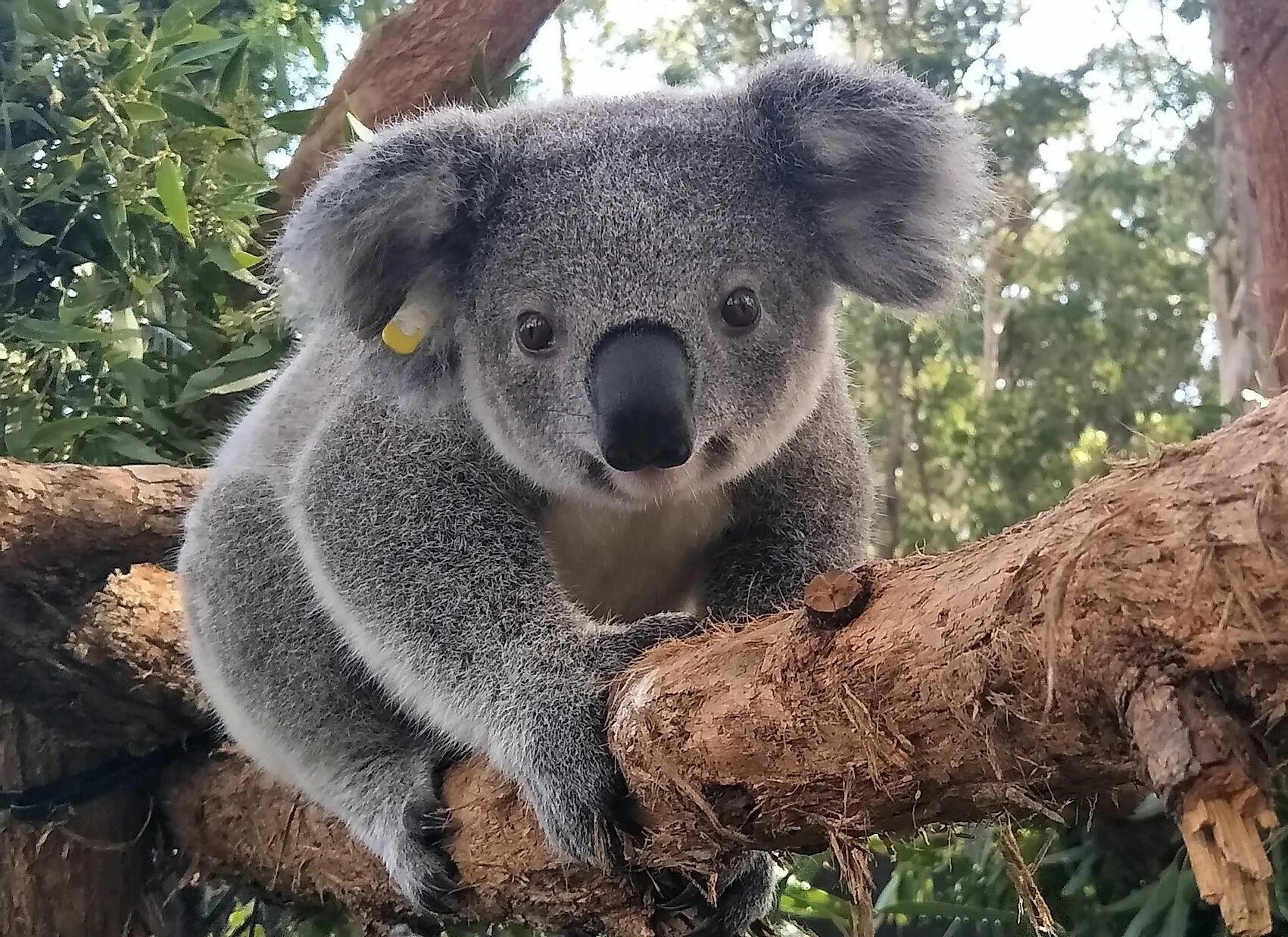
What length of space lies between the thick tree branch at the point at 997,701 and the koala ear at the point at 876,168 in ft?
2.12

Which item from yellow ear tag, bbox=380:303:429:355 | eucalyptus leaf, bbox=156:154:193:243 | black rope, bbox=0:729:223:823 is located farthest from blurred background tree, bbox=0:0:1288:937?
yellow ear tag, bbox=380:303:429:355

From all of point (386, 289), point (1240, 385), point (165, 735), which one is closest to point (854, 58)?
point (386, 289)

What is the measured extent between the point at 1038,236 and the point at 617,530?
5.95 meters

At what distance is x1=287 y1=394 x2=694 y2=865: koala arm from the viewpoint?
1.38 m

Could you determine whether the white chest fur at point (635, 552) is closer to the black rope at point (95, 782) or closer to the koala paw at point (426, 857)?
the koala paw at point (426, 857)

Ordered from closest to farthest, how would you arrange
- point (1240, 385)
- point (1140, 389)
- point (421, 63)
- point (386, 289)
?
point (386, 289) < point (421, 63) < point (1240, 385) < point (1140, 389)

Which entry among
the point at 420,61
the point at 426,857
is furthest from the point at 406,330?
the point at 420,61

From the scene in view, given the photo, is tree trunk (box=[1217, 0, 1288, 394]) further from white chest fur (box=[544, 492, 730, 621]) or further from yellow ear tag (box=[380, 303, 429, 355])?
yellow ear tag (box=[380, 303, 429, 355])

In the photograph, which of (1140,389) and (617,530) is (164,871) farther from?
(1140,389)

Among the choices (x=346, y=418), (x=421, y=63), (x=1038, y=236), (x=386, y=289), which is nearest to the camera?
(x=386, y=289)

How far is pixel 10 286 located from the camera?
2.72 metres

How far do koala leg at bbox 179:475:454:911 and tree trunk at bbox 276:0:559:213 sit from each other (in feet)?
5.08

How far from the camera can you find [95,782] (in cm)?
235

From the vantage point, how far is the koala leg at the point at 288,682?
1722mm
